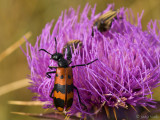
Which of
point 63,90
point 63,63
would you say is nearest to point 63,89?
point 63,90

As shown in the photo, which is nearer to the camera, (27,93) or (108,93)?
(108,93)

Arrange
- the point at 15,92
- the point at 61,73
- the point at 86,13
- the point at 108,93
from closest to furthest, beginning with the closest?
the point at 61,73, the point at 108,93, the point at 86,13, the point at 15,92

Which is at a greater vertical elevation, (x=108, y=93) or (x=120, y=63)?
(x=120, y=63)

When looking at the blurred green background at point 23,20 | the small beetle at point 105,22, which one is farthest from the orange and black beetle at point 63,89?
the blurred green background at point 23,20

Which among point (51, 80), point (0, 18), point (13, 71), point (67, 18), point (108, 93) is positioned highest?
point (0, 18)

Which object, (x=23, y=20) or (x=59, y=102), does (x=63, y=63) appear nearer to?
(x=59, y=102)

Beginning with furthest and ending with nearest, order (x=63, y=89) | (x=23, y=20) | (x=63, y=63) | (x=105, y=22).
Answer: (x=23, y=20), (x=105, y=22), (x=63, y=63), (x=63, y=89)

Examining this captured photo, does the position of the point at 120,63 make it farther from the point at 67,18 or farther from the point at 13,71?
the point at 13,71

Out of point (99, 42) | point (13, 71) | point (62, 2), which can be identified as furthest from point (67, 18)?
point (13, 71)

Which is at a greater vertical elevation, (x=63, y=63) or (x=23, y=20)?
(x=23, y=20)
